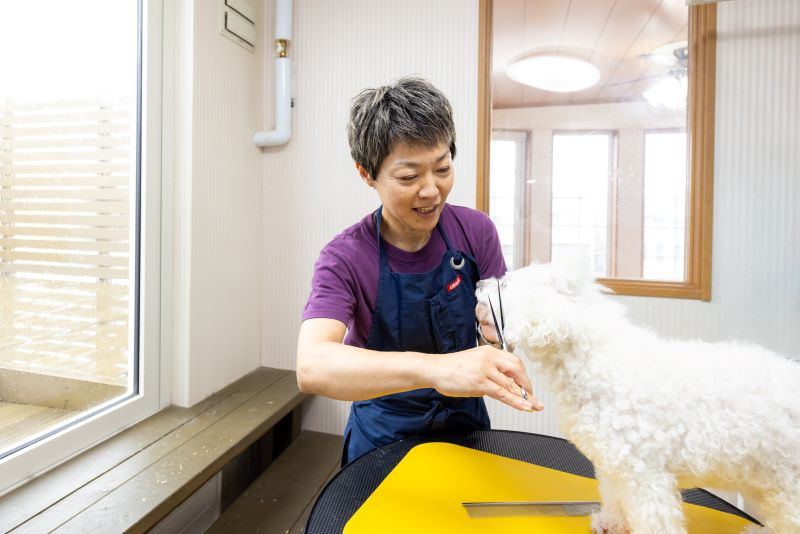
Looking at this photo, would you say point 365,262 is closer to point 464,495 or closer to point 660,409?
point 464,495

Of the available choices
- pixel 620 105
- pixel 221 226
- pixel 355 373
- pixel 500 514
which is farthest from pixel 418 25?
pixel 500 514

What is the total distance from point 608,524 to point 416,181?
0.69 metres

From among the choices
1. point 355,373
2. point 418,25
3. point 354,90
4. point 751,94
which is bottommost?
point 355,373

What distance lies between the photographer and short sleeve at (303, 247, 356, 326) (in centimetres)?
89

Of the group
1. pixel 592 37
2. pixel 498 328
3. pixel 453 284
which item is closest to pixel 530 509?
pixel 498 328

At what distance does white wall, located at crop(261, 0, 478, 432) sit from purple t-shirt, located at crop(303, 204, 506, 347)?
76cm

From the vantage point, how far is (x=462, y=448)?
3.27ft

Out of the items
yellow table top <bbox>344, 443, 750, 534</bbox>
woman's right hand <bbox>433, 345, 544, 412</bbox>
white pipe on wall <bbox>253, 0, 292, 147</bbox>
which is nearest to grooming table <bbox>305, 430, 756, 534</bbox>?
yellow table top <bbox>344, 443, 750, 534</bbox>

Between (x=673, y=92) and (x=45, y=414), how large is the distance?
2.37 meters

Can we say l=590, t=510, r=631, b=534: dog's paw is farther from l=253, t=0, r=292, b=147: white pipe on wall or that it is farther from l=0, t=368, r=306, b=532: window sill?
l=253, t=0, r=292, b=147: white pipe on wall

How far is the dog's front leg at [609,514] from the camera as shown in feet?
2.30

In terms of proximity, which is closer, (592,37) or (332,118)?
(592,37)

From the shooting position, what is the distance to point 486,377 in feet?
2.22

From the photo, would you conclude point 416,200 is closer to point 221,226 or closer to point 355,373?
point 355,373
